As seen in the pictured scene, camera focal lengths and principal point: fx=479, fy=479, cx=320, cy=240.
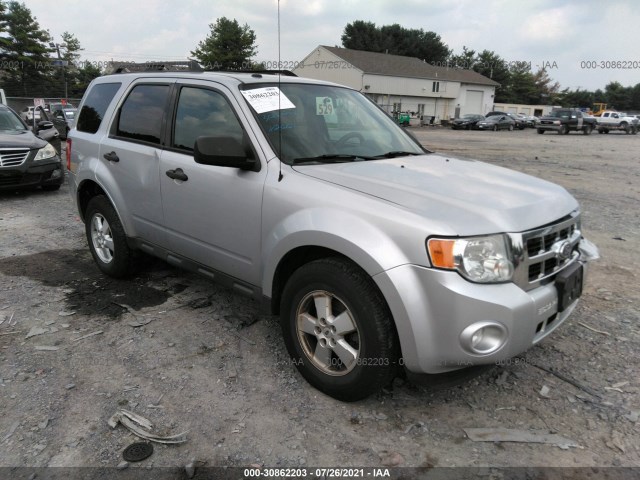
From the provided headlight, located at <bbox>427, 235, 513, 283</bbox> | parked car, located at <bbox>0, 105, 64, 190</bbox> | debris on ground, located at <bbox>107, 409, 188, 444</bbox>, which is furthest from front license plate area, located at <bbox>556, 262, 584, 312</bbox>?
parked car, located at <bbox>0, 105, 64, 190</bbox>

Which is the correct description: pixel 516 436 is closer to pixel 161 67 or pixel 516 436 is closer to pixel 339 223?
pixel 339 223

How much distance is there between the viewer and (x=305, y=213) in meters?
2.70

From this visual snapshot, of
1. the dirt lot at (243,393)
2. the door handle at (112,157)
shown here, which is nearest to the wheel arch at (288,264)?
the dirt lot at (243,393)

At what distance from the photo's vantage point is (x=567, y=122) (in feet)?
110

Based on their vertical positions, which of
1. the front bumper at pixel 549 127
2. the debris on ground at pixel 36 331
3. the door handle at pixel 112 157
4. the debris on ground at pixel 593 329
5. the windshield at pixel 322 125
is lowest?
the debris on ground at pixel 36 331

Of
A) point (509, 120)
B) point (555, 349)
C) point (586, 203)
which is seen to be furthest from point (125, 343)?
point (509, 120)

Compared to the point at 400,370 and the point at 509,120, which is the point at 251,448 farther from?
the point at 509,120

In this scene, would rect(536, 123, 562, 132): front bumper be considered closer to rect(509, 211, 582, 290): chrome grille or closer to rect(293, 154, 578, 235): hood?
rect(293, 154, 578, 235): hood

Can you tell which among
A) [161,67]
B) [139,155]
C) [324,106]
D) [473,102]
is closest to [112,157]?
[139,155]

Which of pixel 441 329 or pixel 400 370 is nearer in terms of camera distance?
pixel 441 329

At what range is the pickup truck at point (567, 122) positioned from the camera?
109ft

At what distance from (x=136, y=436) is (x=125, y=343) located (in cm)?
109

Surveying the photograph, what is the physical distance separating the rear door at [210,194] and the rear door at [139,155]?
143 millimetres

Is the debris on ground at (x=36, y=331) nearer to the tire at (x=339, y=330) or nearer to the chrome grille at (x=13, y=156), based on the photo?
the tire at (x=339, y=330)
